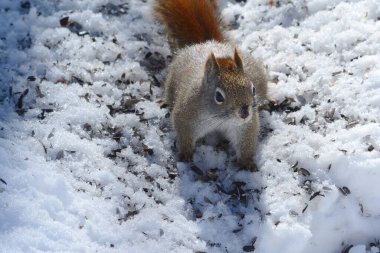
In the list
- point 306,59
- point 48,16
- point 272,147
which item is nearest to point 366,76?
point 306,59

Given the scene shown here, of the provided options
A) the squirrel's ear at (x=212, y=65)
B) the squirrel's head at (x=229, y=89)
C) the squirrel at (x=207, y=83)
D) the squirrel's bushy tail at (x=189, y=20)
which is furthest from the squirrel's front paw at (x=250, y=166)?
the squirrel's bushy tail at (x=189, y=20)

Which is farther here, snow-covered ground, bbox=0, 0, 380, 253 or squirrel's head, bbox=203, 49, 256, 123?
squirrel's head, bbox=203, 49, 256, 123

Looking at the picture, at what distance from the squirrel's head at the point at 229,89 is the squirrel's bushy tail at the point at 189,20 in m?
0.83

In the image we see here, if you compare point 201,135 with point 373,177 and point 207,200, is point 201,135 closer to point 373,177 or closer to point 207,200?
point 207,200

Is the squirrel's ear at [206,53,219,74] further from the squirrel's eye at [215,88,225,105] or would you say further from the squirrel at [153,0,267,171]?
the squirrel's eye at [215,88,225,105]

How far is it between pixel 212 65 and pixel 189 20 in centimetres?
88

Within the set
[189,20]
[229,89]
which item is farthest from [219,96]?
[189,20]

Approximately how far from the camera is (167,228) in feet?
9.30

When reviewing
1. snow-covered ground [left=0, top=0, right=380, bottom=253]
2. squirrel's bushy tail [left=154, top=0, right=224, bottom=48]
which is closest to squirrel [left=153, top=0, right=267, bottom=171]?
squirrel's bushy tail [left=154, top=0, right=224, bottom=48]

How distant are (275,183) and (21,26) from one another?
214cm

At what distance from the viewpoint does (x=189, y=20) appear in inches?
154

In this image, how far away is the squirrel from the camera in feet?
10.1

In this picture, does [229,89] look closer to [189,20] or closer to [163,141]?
[163,141]

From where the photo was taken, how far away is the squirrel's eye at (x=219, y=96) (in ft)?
10.1
